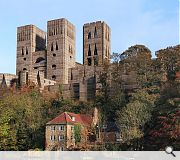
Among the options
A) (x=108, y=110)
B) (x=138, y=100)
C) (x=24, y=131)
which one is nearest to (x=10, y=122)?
(x=24, y=131)

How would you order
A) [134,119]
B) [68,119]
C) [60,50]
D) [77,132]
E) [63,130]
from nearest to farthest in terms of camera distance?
[134,119], [77,132], [63,130], [68,119], [60,50]

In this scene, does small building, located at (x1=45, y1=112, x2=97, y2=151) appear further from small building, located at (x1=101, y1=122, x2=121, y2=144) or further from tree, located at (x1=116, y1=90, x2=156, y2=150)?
tree, located at (x1=116, y1=90, x2=156, y2=150)

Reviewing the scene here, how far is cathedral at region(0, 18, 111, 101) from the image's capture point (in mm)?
52281

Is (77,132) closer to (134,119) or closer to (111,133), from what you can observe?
(111,133)

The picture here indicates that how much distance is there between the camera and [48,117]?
110 feet

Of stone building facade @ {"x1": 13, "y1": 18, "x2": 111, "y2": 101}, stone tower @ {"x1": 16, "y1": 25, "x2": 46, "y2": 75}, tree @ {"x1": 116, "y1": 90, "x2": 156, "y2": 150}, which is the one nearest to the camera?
tree @ {"x1": 116, "y1": 90, "x2": 156, "y2": 150}

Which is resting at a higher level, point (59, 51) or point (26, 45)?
point (26, 45)

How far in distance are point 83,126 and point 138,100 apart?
479 centimetres

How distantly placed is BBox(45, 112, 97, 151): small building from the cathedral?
17138 mm

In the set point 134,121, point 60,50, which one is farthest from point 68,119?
point 60,50

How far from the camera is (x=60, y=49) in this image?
54.5 m

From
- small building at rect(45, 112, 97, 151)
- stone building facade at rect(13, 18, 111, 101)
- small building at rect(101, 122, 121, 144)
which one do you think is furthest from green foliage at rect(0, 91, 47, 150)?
stone building facade at rect(13, 18, 111, 101)

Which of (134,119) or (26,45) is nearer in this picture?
(134,119)

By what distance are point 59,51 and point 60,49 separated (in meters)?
0.31
